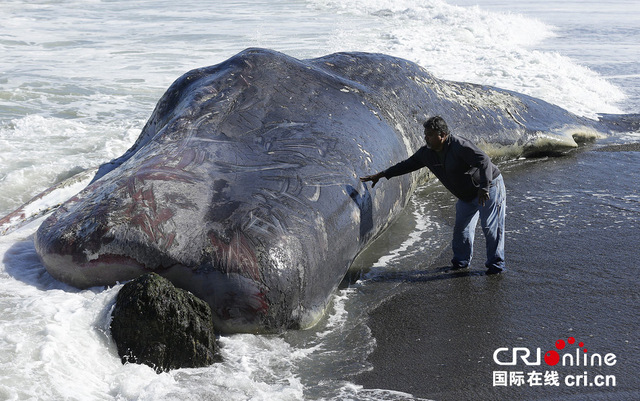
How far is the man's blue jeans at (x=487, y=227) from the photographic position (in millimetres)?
5453

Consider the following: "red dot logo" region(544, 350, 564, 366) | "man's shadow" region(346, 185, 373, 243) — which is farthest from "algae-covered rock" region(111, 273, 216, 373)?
"red dot logo" region(544, 350, 564, 366)

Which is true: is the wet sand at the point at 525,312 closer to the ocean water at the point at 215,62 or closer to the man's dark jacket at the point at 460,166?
the ocean water at the point at 215,62

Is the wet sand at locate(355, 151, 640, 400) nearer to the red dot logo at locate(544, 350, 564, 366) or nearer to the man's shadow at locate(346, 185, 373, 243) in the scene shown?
the red dot logo at locate(544, 350, 564, 366)

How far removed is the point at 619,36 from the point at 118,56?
13.7 meters

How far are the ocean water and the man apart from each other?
1.53ft

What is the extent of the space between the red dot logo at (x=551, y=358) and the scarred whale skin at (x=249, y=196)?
1.44 meters

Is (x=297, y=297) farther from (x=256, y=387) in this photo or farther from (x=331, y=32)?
(x=331, y=32)

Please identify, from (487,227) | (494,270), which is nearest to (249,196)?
(487,227)

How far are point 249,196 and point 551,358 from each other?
2110mm

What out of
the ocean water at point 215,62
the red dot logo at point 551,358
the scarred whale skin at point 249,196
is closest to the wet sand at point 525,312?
the red dot logo at point 551,358

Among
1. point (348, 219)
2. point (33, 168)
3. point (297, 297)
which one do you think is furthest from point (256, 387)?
point (33, 168)

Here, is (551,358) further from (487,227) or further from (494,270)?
(487,227)

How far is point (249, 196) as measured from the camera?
4.93 meters

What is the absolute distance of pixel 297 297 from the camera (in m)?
4.70
